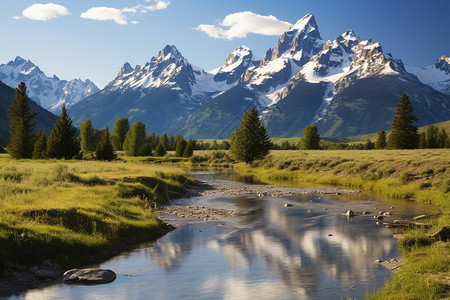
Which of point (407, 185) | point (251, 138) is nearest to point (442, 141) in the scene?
point (251, 138)

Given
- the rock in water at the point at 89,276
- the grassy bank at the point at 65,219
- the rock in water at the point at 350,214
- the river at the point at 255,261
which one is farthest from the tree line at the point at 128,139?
the rock in water at the point at 89,276

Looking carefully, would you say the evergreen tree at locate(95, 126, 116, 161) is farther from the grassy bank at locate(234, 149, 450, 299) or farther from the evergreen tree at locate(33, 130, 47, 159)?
the grassy bank at locate(234, 149, 450, 299)

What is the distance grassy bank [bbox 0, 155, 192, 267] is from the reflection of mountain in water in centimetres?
242

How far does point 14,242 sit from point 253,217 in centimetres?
1860

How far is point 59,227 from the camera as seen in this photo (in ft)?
60.0

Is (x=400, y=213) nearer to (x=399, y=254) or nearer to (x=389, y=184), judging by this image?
(x=399, y=254)

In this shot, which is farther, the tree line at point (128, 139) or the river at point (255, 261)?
the tree line at point (128, 139)

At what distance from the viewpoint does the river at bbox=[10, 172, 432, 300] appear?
1405 centimetres

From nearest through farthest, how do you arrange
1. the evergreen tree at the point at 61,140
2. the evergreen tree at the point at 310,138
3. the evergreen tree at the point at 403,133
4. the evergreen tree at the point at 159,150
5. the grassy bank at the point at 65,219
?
the grassy bank at the point at 65,219 → the evergreen tree at the point at 61,140 → the evergreen tree at the point at 403,133 → the evergreen tree at the point at 159,150 → the evergreen tree at the point at 310,138

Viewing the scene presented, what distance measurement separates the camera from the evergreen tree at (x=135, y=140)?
131000mm

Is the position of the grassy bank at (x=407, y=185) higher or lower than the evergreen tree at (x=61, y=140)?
lower

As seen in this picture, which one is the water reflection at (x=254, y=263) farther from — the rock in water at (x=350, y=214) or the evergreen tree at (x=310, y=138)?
the evergreen tree at (x=310, y=138)

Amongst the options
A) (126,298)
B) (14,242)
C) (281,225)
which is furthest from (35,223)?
(281,225)

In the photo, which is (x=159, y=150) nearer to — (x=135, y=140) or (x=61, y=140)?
(x=135, y=140)
